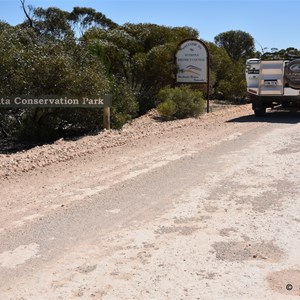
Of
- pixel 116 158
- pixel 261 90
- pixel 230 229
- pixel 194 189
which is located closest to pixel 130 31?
pixel 261 90

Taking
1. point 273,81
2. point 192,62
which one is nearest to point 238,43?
point 192,62

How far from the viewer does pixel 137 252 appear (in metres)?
4.72

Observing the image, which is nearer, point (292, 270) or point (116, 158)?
point (292, 270)

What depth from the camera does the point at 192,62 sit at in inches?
691

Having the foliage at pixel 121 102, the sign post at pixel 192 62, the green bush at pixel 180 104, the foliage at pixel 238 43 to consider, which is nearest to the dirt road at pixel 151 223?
the foliage at pixel 121 102

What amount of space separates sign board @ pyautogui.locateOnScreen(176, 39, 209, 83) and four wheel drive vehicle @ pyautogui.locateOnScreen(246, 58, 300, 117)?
2.20 m

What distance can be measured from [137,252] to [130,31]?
53.1ft

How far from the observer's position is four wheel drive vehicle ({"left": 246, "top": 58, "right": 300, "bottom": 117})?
15172mm

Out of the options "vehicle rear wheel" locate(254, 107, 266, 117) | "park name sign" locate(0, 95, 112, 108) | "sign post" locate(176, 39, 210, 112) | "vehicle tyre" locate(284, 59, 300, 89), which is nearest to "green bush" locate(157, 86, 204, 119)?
"sign post" locate(176, 39, 210, 112)

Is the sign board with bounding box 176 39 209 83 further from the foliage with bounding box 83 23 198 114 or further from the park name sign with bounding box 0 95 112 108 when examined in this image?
the park name sign with bounding box 0 95 112 108

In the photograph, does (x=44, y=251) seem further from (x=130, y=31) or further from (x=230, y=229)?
(x=130, y=31)

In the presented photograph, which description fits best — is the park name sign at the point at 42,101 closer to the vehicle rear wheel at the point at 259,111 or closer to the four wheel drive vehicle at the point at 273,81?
the four wheel drive vehicle at the point at 273,81

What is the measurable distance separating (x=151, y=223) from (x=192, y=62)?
12763mm

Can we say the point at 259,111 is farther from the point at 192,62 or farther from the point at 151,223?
the point at 151,223
